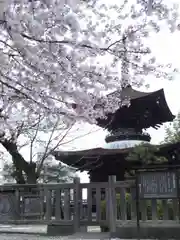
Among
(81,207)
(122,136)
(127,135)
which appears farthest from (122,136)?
(81,207)

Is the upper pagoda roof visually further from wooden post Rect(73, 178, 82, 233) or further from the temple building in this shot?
wooden post Rect(73, 178, 82, 233)

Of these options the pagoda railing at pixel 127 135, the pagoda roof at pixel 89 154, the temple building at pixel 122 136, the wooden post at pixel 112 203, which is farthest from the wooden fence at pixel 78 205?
the pagoda railing at pixel 127 135

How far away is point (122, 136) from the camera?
1678 cm

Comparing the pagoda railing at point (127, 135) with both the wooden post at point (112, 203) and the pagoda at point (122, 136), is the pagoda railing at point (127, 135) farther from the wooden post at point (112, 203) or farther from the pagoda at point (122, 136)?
the wooden post at point (112, 203)

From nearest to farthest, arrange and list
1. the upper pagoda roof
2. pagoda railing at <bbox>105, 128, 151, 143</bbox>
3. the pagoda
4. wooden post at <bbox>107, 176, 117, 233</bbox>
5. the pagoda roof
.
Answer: wooden post at <bbox>107, 176, 117, 233</bbox> < the pagoda roof < the pagoda < the upper pagoda roof < pagoda railing at <bbox>105, 128, 151, 143</bbox>

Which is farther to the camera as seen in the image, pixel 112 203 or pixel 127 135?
pixel 127 135

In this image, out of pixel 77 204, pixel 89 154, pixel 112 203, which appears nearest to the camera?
pixel 112 203

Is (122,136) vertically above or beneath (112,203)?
above

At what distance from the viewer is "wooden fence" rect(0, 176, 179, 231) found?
303 inches

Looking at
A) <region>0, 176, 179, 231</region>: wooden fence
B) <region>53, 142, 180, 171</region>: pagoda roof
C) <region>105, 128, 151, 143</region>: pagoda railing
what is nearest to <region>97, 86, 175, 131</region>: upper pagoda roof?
<region>105, 128, 151, 143</region>: pagoda railing

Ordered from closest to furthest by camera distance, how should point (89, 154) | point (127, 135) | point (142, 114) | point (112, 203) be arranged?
point (112, 203)
point (89, 154)
point (127, 135)
point (142, 114)

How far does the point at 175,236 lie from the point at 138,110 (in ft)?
33.1

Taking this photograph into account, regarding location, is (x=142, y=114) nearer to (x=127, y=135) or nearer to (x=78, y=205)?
(x=127, y=135)

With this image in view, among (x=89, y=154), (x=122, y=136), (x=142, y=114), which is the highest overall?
(x=142, y=114)
